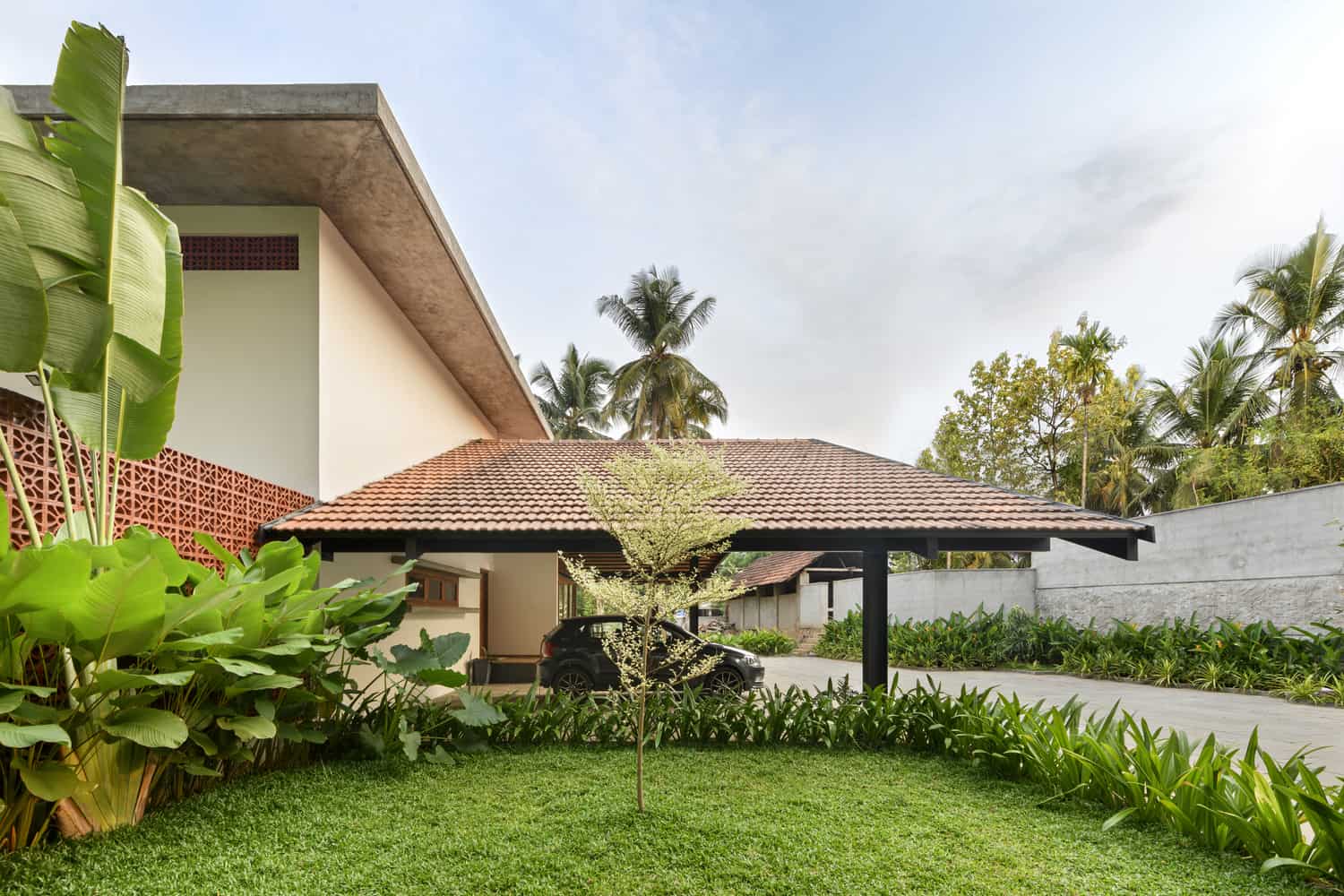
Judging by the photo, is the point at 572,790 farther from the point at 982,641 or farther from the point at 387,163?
the point at 982,641

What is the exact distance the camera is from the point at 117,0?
738cm

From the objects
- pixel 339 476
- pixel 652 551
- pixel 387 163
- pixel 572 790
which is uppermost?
pixel 387 163

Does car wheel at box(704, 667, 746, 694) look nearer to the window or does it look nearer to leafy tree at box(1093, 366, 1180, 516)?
the window

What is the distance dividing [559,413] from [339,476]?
87.4ft

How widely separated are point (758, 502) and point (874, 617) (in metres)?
1.92

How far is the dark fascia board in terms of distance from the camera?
7.21 meters

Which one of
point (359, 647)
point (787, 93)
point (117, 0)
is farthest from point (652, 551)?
point (787, 93)

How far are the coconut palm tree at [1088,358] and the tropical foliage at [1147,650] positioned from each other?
7.80 meters

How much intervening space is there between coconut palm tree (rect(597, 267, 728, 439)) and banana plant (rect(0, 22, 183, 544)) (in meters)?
21.6

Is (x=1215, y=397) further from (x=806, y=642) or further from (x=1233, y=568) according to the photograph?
(x=806, y=642)

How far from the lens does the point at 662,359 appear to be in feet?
85.6

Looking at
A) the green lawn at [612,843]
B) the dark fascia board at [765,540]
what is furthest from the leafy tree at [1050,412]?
the green lawn at [612,843]

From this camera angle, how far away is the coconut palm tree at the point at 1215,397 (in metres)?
20.1

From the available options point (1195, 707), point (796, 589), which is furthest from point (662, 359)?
point (1195, 707)
